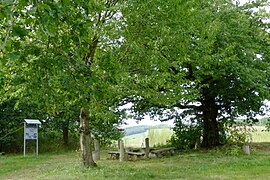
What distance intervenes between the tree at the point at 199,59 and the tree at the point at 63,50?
0.64m

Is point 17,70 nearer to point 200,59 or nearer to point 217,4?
point 200,59

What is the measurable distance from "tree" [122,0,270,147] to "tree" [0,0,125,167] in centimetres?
64

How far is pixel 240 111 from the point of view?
12.1 metres

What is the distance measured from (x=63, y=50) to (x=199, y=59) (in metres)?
5.82

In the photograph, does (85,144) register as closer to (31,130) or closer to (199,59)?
(199,59)

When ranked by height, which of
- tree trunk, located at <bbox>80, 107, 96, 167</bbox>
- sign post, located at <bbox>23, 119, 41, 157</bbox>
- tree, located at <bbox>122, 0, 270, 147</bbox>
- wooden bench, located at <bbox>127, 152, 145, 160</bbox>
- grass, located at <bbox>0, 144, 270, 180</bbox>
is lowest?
grass, located at <bbox>0, 144, 270, 180</bbox>

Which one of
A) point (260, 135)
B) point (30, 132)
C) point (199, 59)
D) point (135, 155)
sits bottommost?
point (135, 155)

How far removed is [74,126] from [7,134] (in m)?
2.89

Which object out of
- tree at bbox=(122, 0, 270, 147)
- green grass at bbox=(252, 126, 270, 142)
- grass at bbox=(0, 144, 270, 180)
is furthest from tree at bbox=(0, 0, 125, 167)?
green grass at bbox=(252, 126, 270, 142)

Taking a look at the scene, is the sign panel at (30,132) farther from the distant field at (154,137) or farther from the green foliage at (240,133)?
the green foliage at (240,133)

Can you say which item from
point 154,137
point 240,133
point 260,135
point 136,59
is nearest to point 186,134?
point 154,137

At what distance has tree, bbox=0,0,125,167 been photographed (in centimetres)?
246

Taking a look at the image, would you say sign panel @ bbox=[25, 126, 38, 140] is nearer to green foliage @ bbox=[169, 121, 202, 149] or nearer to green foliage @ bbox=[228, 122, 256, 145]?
green foliage @ bbox=[169, 121, 202, 149]

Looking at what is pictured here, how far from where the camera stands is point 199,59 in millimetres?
8945
